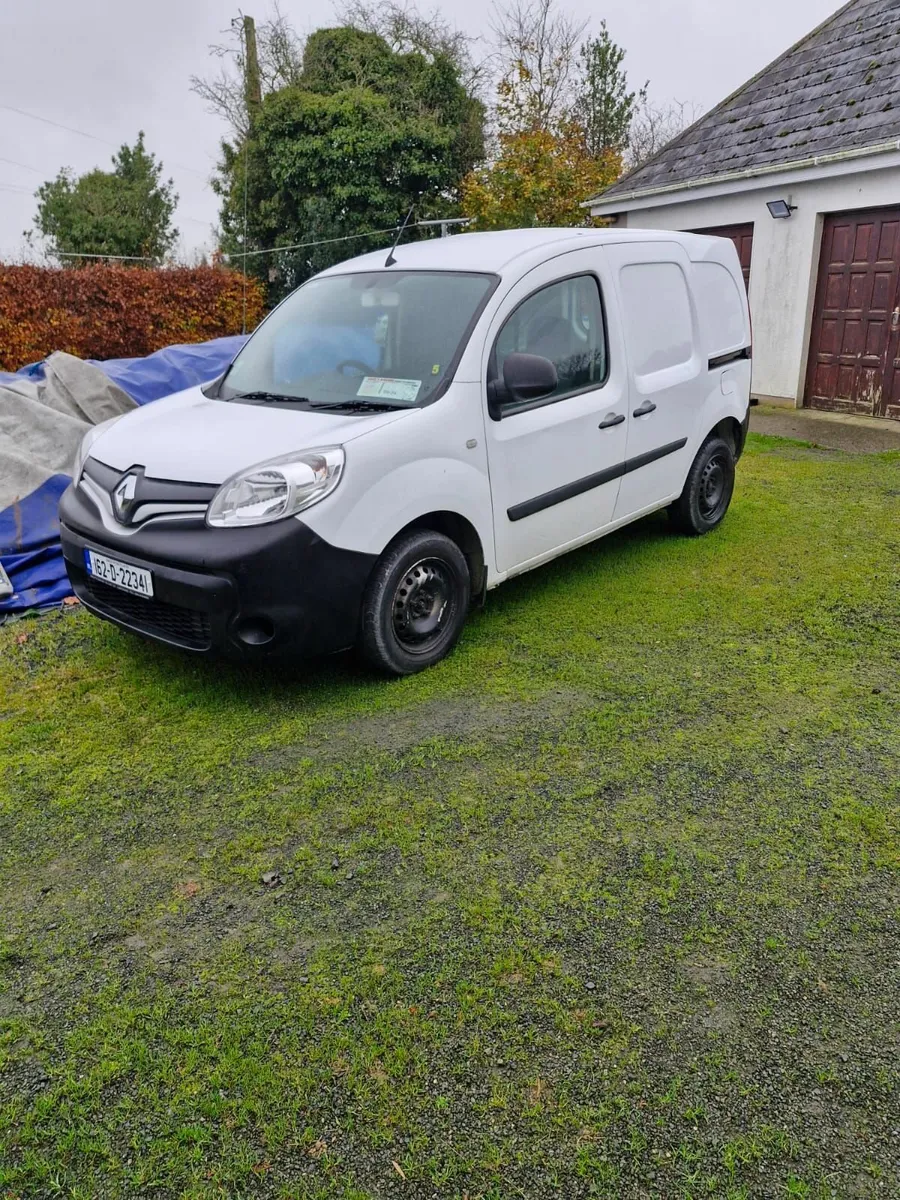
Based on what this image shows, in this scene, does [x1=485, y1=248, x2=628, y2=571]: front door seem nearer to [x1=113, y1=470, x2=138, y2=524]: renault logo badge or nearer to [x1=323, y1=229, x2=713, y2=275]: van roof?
[x1=323, y1=229, x2=713, y2=275]: van roof

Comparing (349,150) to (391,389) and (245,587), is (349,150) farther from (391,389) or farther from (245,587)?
(245,587)

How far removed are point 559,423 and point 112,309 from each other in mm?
10933

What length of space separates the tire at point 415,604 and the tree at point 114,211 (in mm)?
29005

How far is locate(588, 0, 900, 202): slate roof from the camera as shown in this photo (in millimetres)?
10609

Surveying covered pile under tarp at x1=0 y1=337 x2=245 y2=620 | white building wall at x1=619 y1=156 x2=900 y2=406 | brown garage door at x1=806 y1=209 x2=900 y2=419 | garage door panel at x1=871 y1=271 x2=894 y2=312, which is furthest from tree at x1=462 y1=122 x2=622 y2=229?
covered pile under tarp at x1=0 y1=337 x2=245 y2=620

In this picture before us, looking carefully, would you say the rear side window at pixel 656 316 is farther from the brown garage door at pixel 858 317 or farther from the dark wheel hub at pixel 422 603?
the brown garage door at pixel 858 317

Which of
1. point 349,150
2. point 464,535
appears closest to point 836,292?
point 464,535

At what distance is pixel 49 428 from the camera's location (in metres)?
5.87

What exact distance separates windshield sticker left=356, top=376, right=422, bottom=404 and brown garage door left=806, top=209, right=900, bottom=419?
8324mm

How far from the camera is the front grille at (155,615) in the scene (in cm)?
367

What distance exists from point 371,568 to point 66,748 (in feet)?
4.54

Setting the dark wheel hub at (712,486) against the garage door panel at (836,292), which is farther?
the garage door panel at (836,292)

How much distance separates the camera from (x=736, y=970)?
2.38m

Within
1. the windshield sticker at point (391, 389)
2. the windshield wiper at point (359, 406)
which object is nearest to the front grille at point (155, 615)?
the windshield wiper at point (359, 406)
